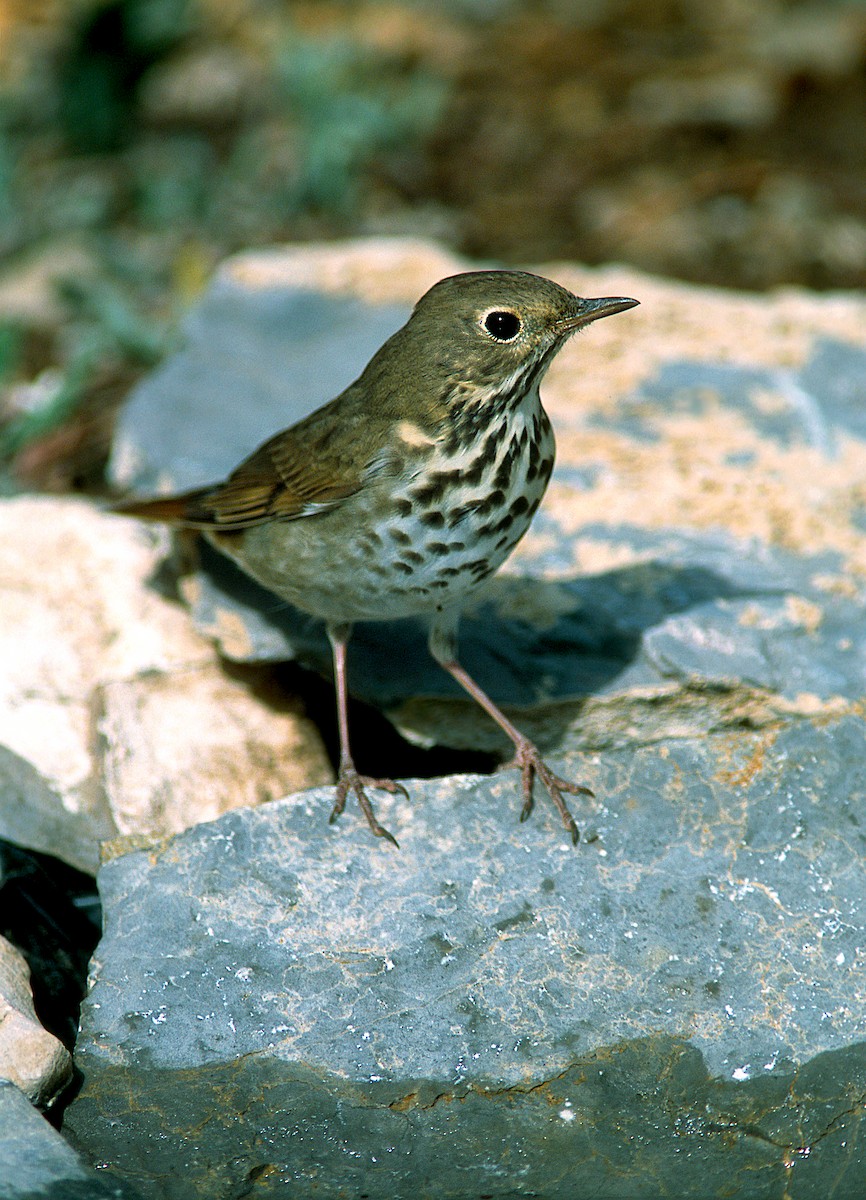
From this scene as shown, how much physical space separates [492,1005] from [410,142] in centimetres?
712

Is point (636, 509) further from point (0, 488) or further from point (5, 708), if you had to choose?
point (0, 488)

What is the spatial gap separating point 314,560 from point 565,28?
7.56m

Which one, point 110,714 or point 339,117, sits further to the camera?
point 339,117

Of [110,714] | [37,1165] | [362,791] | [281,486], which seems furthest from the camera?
[110,714]

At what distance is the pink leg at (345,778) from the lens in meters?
4.25

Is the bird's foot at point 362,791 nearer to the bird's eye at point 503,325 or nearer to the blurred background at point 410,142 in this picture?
the bird's eye at point 503,325

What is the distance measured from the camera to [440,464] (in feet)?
13.6

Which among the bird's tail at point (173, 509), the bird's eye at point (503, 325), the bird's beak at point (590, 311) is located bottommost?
the bird's tail at point (173, 509)

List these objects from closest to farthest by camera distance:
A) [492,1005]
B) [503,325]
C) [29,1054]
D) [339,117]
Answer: [29,1054] < [492,1005] < [503,325] < [339,117]

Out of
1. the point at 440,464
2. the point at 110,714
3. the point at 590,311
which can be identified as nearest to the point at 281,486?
the point at 440,464

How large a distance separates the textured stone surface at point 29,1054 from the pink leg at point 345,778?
1033 mm

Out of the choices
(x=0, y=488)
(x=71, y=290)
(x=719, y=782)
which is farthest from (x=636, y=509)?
(x=71, y=290)

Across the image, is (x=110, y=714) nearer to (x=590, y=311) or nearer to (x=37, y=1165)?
(x=37, y=1165)

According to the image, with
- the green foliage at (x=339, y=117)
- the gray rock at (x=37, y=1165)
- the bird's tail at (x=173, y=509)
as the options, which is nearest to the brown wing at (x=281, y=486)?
the bird's tail at (x=173, y=509)
